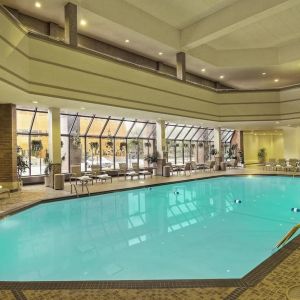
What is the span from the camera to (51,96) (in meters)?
8.69

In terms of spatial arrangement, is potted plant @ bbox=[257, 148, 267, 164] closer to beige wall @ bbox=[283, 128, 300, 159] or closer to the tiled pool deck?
beige wall @ bbox=[283, 128, 300, 159]

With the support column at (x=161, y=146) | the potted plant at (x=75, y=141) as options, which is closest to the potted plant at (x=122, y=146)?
the support column at (x=161, y=146)

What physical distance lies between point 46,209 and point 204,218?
14.7 ft

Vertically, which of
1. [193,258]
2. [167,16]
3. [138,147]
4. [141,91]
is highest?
[167,16]

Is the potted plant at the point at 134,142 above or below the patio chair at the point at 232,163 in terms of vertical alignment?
above

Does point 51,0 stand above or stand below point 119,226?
above

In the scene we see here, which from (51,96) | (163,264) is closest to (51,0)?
(51,96)

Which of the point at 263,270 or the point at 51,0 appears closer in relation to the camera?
the point at 263,270

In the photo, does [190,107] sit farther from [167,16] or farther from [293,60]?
[293,60]

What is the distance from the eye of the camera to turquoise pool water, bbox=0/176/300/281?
3.92m

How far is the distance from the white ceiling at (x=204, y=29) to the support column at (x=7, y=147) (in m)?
3.83

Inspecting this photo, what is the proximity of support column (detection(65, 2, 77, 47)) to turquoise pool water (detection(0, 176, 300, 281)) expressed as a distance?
18.4ft

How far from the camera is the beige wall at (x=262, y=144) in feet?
78.3

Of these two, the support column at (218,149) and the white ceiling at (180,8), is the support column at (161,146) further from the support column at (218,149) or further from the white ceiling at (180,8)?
the white ceiling at (180,8)
